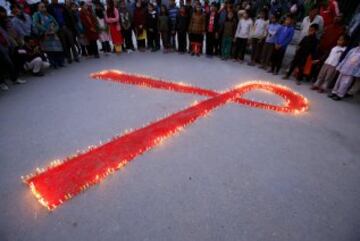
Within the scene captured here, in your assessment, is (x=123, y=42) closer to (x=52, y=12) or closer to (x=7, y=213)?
(x=52, y=12)

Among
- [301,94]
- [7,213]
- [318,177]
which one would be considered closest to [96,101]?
[7,213]

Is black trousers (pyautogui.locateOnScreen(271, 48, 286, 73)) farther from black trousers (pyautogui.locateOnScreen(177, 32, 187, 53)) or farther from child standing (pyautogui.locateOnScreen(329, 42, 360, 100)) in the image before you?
black trousers (pyautogui.locateOnScreen(177, 32, 187, 53))

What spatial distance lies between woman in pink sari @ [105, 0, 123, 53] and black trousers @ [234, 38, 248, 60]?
3.80 meters

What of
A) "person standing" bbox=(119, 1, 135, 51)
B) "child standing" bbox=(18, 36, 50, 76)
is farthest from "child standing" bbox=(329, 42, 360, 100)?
"child standing" bbox=(18, 36, 50, 76)

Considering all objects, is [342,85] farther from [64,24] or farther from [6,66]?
[6,66]

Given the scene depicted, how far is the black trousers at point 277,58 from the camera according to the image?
5991 millimetres

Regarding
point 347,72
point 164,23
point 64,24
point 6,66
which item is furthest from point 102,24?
point 347,72

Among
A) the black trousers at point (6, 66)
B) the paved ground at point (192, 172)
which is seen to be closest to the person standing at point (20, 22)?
the black trousers at point (6, 66)

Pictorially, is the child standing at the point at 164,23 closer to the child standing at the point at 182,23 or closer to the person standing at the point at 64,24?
the child standing at the point at 182,23

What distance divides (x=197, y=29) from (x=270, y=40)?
233 cm

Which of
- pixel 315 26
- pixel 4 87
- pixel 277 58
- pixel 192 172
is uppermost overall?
pixel 315 26

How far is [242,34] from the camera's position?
6695mm

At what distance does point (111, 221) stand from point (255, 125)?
2.70 metres

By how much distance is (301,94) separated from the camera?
5129 mm
